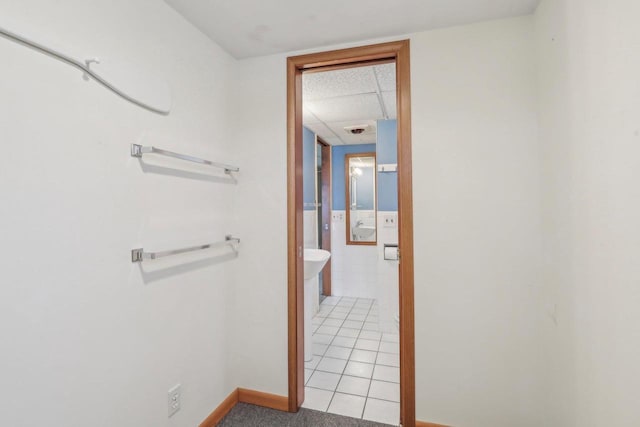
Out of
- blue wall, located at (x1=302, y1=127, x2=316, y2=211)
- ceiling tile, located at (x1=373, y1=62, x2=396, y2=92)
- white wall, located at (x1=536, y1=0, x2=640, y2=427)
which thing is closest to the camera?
white wall, located at (x1=536, y1=0, x2=640, y2=427)

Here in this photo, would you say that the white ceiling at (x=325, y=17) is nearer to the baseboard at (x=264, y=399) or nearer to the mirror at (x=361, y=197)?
the baseboard at (x=264, y=399)

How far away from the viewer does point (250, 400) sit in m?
1.97

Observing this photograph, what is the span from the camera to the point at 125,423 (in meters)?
1.24

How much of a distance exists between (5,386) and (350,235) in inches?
149

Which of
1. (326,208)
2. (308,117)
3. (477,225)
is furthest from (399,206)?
(326,208)

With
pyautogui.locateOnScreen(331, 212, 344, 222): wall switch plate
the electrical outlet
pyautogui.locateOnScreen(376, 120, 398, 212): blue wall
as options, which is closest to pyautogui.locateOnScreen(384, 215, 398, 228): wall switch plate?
pyautogui.locateOnScreen(376, 120, 398, 212): blue wall

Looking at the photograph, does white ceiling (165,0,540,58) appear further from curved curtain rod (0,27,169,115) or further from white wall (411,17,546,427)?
curved curtain rod (0,27,169,115)

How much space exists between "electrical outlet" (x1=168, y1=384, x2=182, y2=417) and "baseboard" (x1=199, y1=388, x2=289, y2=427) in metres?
0.36

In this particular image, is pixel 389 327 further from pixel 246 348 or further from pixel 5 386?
pixel 5 386

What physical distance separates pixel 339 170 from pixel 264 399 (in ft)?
10.5

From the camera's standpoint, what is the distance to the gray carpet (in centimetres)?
177

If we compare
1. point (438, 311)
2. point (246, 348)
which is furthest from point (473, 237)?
point (246, 348)

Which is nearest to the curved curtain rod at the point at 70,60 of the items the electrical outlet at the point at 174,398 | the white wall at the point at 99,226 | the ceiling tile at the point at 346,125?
the white wall at the point at 99,226

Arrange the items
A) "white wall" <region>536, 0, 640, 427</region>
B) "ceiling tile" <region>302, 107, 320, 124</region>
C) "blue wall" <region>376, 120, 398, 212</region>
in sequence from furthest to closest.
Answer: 1. "blue wall" <region>376, 120, 398, 212</region>
2. "ceiling tile" <region>302, 107, 320, 124</region>
3. "white wall" <region>536, 0, 640, 427</region>
